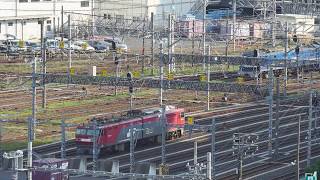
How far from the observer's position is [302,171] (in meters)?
24.0

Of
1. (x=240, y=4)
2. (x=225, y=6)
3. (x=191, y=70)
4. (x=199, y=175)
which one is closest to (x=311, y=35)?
(x=240, y=4)

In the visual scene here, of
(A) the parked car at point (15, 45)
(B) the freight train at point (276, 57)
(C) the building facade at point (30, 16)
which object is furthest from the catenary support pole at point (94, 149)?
(C) the building facade at point (30, 16)

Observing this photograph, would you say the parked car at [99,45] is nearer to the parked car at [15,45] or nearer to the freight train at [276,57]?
the parked car at [15,45]

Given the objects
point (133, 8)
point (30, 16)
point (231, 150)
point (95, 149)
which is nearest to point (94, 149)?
point (95, 149)

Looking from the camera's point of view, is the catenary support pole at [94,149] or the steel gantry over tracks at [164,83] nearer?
the catenary support pole at [94,149]

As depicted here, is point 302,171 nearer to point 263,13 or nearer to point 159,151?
point 159,151

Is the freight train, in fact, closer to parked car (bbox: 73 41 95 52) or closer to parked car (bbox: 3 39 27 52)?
parked car (bbox: 73 41 95 52)

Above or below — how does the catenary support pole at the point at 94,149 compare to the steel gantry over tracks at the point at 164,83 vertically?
below

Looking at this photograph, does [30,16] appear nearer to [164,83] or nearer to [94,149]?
[164,83]

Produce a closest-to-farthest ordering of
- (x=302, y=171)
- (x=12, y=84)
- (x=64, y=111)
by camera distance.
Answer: (x=302, y=171) → (x=64, y=111) → (x=12, y=84)

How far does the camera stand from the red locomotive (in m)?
25.7

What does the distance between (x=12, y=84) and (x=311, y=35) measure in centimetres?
2447

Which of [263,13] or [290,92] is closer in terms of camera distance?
[290,92]

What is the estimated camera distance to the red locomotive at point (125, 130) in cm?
2570
